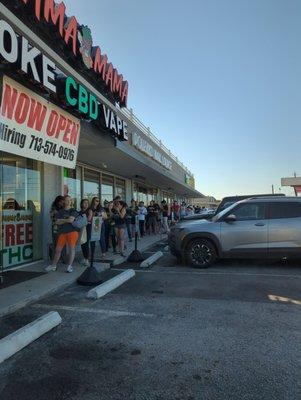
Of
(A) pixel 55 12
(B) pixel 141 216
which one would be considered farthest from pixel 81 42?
(B) pixel 141 216

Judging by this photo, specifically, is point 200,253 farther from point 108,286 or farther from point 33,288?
point 33,288

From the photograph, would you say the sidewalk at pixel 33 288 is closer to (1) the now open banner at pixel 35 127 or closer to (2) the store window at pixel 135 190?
(1) the now open banner at pixel 35 127

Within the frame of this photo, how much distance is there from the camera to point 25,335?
487 cm

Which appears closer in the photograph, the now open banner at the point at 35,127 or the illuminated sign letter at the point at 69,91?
the now open banner at the point at 35,127

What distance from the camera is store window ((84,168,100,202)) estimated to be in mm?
15318

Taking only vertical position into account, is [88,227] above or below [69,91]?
below

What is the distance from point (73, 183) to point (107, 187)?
4.40m

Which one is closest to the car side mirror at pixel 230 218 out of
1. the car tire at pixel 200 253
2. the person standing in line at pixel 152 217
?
the car tire at pixel 200 253

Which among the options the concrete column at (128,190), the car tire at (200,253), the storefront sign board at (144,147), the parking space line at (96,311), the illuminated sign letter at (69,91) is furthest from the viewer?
the concrete column at (128,190)

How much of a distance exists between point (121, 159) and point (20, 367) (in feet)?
36.1

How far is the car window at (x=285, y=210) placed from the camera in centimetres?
1046

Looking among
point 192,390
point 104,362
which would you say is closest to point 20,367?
point 104,362

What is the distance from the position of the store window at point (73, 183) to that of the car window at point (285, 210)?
6.07 metres

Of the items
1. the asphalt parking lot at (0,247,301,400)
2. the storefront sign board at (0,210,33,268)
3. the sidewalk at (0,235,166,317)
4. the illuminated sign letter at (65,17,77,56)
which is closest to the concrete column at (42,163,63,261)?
the storefront sign board at (0,210,33,268)
